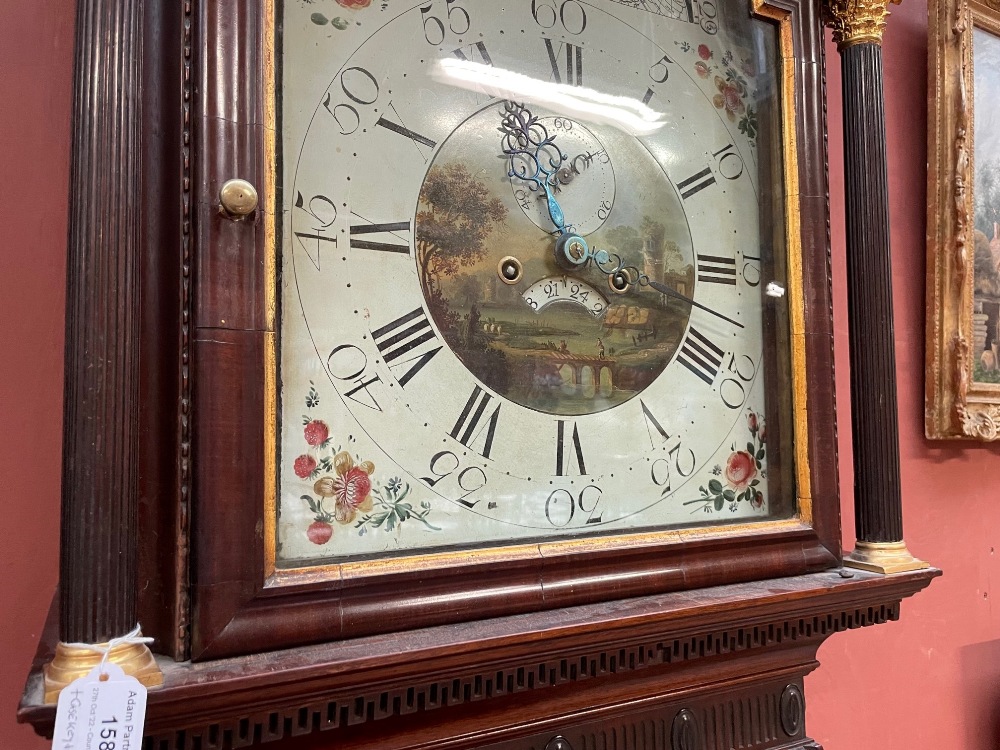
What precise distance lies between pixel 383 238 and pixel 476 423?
22cm

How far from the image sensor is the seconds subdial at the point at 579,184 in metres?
0.86

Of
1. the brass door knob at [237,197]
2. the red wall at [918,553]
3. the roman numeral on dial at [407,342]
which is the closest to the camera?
the brass door knob at [237,197]

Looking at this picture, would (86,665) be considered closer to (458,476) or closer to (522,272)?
(458,476)

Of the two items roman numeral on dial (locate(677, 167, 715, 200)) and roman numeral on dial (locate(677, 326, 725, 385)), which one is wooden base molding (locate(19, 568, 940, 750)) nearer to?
roman numeral on dial (locate(677, 326, 725, 385))

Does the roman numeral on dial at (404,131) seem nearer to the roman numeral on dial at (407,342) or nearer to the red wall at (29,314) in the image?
the roman numeral on dial at (407,342)

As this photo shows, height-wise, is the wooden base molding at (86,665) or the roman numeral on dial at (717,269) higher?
the roman numeral on dial at (717,269)

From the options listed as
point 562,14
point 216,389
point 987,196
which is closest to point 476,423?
point 216,389

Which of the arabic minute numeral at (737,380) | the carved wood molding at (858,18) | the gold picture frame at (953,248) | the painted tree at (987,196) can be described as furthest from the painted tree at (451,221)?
the painted tree at (987,196)

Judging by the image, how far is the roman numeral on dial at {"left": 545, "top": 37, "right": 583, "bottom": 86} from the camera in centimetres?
88

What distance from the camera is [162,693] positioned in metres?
0.57

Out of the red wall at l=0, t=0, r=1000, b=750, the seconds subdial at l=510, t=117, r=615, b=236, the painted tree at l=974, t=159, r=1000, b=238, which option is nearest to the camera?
the seconds subdial at l=510, t=117, r=615, b=236

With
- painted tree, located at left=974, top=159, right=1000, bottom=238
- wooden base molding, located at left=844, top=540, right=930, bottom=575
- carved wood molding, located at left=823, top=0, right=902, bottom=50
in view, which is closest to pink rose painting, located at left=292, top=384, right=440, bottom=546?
wooden base molding, located at left=844, top=540, right=930, bottom=575

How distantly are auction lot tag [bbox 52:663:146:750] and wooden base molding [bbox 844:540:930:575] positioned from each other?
869 mm

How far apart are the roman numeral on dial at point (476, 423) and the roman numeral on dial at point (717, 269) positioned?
353 millimetres
